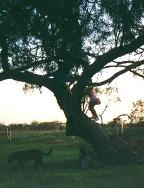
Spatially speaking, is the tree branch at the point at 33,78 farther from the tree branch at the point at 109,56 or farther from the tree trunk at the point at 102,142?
the tree trunk at the point at 102,142

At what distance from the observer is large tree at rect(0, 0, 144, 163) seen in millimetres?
20266

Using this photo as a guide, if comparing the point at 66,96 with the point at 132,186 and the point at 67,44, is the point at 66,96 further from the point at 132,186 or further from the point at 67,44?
the point at 132,186

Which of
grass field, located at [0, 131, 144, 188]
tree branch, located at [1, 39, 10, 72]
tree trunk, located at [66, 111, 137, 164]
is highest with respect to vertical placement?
tree branch, located at [1, 39, 10, 72]

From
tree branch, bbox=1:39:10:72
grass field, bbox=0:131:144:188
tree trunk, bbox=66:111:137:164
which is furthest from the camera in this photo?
tree trunk, bbox=66:111:137:164

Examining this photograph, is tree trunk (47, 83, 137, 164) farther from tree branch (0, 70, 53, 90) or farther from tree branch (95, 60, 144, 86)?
tree branch (95, 60, 144, 86)

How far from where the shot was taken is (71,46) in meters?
21.1

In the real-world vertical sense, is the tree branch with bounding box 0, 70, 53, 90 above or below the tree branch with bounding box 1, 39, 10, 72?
below

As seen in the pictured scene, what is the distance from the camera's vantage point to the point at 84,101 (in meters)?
24.3

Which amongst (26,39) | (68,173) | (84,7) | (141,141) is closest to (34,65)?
(26,39)

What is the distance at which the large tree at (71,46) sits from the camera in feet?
66.5

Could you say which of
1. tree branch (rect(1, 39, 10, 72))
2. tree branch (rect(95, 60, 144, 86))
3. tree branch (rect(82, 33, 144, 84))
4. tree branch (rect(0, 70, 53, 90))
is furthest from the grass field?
tree branch (rect(1, 39, 10, 72))

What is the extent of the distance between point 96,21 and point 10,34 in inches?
119

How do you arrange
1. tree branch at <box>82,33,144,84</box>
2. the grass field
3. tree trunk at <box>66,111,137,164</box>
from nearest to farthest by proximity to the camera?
the grass field → tree branch at <box>82,33,144,84</box> → tree trunk at <box>66,111,137,164</box>

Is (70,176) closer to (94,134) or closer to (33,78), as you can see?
(94,134)
